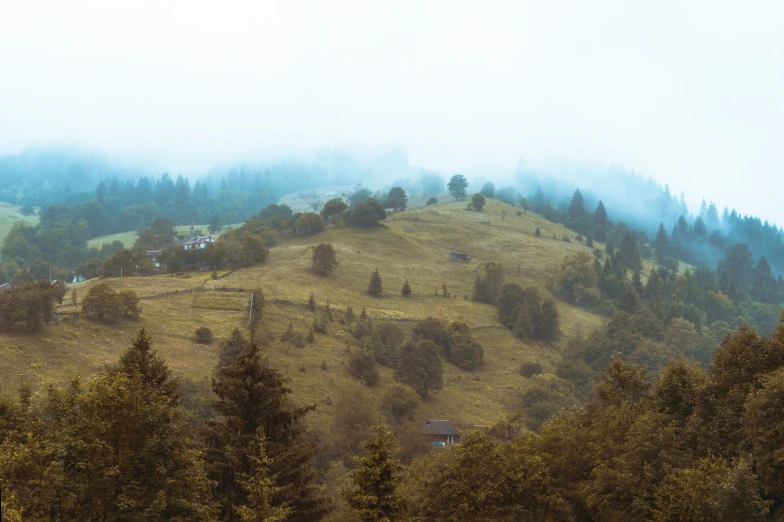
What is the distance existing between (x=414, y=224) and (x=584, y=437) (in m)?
122

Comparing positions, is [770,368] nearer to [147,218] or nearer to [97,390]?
[97,390]

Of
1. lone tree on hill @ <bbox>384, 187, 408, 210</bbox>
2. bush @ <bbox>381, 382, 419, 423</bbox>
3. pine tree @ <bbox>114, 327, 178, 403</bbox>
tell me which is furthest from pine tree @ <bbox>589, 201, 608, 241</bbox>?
pine tree @ <bbox>114, 327, 178, 403</bbox>

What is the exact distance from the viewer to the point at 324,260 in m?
101

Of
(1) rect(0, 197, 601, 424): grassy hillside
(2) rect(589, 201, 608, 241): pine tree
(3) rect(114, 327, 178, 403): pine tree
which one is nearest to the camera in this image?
(3) rect(114, 327, 178, 403): pine tree

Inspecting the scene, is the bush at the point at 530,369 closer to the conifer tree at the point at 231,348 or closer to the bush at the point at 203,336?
the conifer tree at the point at 231,348

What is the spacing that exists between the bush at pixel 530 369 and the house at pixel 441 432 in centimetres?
2337

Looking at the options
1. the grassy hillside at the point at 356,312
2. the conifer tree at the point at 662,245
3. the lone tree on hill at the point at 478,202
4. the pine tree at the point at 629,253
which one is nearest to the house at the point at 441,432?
the grassy hillside at the point at 356,312

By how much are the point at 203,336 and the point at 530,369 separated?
42.1 meters

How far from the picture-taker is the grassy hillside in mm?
57594

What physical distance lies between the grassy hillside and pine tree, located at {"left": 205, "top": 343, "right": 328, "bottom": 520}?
9.57 m

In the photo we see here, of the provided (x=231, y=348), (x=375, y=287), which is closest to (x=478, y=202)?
(x=375, y=287)

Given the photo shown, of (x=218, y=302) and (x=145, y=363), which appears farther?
(x=218, y=302)

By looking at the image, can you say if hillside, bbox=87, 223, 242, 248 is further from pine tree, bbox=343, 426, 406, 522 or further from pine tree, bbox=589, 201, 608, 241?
pine tree, bbox=343, 426, 406, 522

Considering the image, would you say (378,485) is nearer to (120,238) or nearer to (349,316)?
(349,316)
